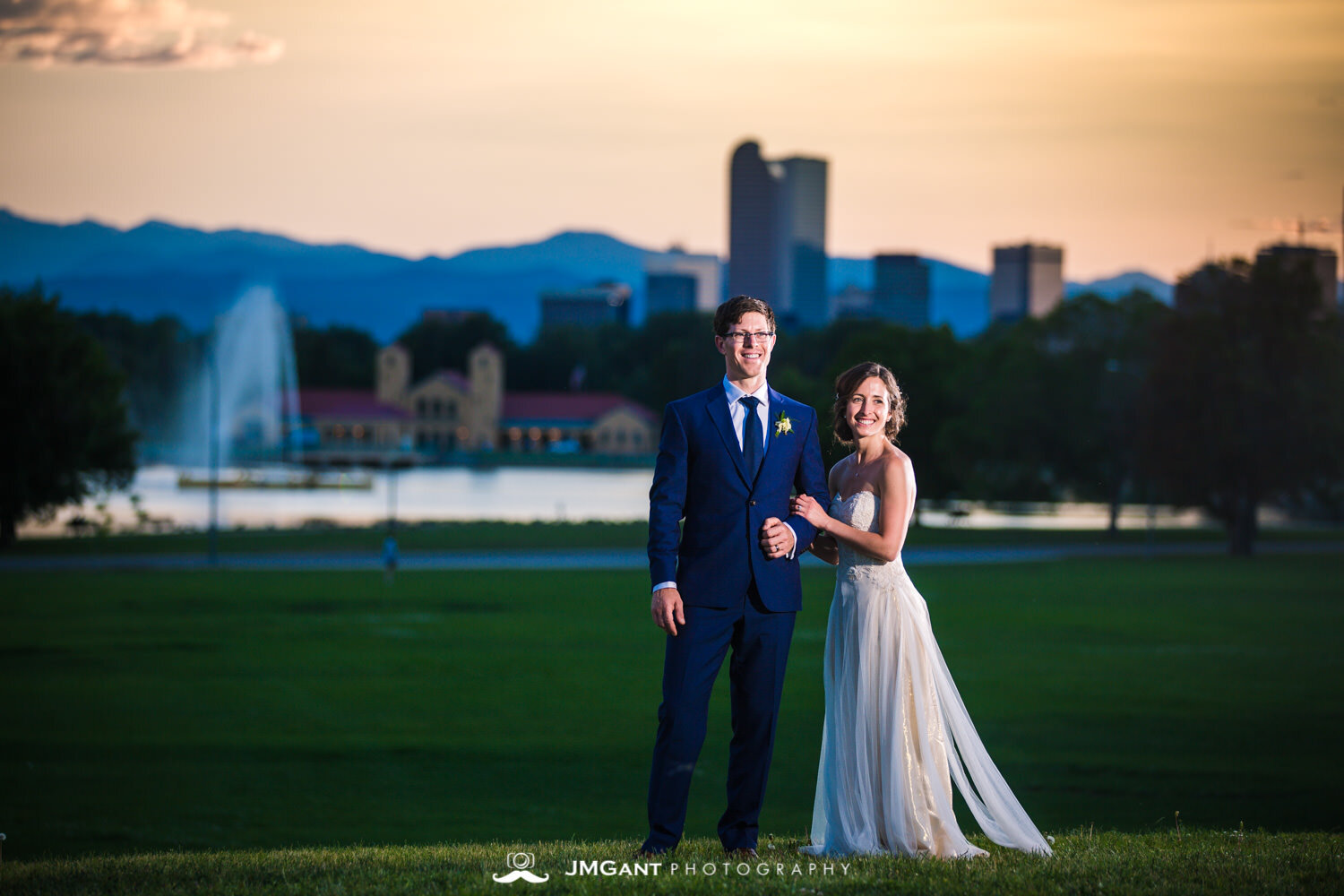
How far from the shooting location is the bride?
20.1 feet

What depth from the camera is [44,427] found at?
45.6 m

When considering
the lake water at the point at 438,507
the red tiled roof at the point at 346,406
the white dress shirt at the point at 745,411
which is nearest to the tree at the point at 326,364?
the red tiled roof at the point at 346,406

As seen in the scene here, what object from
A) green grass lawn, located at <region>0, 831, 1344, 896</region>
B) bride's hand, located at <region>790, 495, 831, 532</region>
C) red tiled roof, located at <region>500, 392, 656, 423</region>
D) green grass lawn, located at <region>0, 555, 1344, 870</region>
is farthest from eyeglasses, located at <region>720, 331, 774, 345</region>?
red tiled roof, located at <region>500, 392, 656, 423</region>

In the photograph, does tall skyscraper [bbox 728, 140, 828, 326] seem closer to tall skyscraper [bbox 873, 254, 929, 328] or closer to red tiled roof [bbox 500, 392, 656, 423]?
Result: tall skyscraper [bbox 873, 254, 929, 328]

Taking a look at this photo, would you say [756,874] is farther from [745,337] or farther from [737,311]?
[737,311]

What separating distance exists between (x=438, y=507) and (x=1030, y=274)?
196ft

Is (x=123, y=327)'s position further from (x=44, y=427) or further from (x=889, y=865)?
(x=889, y=865)

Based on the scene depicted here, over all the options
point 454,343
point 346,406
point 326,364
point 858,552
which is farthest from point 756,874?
point 454,343

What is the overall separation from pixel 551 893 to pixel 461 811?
907cm

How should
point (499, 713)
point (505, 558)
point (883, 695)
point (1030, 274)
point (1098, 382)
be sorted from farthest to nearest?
point (1030, 274), point (1098, 382), point (505, 558), point (499, 713), point (883, 695)

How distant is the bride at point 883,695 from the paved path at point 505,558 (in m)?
34.1

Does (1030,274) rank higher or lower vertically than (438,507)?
higher

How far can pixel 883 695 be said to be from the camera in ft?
20.5

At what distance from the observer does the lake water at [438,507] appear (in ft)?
209
